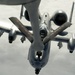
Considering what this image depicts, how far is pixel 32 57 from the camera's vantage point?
37500 mm

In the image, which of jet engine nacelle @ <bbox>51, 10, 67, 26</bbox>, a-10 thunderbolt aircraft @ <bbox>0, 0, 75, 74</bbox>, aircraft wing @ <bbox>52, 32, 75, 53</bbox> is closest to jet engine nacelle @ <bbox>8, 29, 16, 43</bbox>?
a-10 thunderbolt aircraft @ <bbox>0, 0, 75, 74</bbox>

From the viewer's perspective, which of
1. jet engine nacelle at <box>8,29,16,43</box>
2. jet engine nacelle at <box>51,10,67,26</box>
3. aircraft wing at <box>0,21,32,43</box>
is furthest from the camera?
jet engine nacelle at <box>51,10,67,26</box>

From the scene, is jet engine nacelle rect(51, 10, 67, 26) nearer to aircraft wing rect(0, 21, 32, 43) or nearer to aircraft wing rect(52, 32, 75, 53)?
aircraft wing rect(52, 32, 75, 53)

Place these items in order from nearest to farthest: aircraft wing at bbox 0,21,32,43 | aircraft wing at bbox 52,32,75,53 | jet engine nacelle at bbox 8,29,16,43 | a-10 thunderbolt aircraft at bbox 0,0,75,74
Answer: a-10 thunderbolt aircraft at bbox 0,0,75,74
aircraft wing at bbox 52,32,75,53
jet engine nacelle at bbox 8,29,16,43
aircraft wing at bbox 0,21,32,43

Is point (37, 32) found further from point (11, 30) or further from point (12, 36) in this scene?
point (11, 30)

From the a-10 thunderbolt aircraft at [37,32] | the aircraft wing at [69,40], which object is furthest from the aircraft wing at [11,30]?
the aircraft wing at [69,40]

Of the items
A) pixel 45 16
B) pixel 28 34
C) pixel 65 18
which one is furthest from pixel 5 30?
pixel 28 34

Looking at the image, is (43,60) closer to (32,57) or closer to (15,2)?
(32,57)

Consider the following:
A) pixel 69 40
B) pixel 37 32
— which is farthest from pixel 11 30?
pixel 37 32

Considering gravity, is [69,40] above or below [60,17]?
below

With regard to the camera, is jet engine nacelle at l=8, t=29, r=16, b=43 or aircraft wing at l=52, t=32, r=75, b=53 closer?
aircraft wing at l=52, t=32, r=75, b=53

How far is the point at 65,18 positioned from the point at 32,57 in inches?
624

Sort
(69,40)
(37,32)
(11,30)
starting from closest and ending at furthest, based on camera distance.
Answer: (37,32) → (69,40) → (11,30)

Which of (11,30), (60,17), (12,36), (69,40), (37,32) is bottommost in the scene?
(69,40)
